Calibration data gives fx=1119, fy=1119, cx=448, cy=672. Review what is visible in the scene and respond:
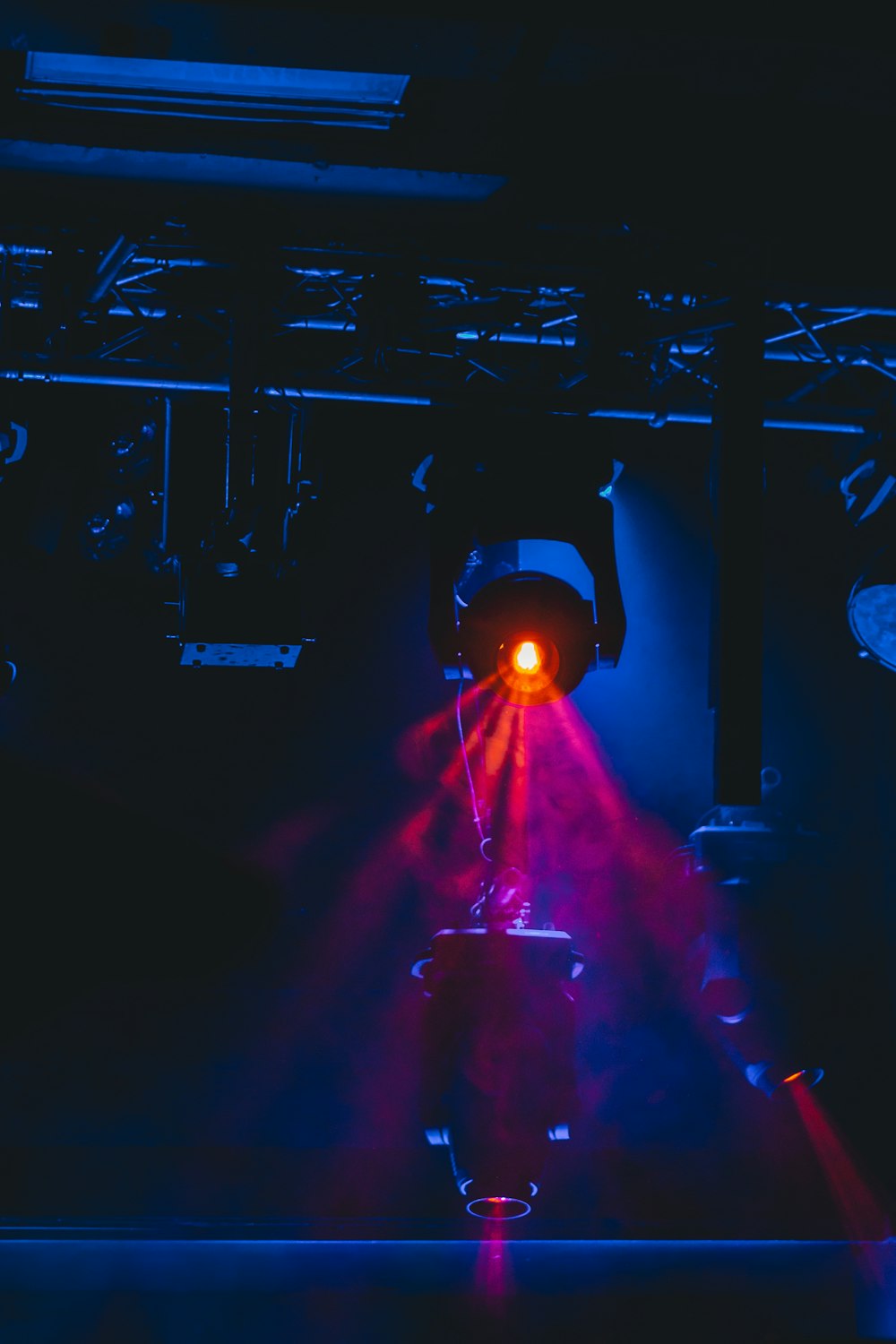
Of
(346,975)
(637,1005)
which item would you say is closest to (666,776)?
(637,1005)

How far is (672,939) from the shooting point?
339 centimetres

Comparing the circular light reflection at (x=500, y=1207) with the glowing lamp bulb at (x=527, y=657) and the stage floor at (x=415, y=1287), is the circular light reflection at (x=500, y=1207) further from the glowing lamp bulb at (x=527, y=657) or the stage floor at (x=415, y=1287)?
the glowing lamp bulb at (x=527, y=657)

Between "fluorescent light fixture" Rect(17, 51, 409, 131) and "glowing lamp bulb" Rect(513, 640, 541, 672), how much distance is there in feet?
3.23

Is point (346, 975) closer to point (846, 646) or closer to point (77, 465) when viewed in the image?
point (77, 465)

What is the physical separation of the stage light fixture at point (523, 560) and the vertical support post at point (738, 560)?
1.29 ft

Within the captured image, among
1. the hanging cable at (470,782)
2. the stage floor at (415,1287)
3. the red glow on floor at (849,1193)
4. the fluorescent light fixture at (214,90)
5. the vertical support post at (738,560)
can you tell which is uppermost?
the fluorescent light fixture at (214,90)

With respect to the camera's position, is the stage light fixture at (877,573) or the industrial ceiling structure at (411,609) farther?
the stage light fixture at (877,573)

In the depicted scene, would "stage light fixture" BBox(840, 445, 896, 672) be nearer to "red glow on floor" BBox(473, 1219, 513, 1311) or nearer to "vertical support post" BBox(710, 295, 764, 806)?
"vertical support post" BBox(710, 295, 764, 806)

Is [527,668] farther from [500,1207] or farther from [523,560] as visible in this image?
[500,1207]

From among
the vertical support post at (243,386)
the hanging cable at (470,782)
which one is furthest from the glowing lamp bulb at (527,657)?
the hanging cable at (470,782)

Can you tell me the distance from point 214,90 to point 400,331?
63cm

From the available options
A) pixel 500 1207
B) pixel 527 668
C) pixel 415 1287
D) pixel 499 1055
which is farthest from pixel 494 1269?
pixel 527 668

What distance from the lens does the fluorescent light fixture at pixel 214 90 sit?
1901 mm

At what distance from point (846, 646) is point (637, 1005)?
1.34 meters
